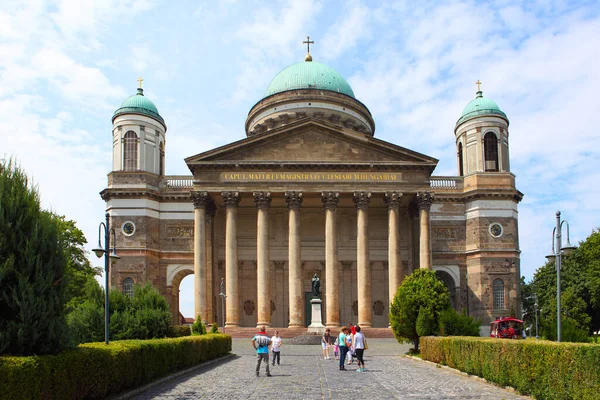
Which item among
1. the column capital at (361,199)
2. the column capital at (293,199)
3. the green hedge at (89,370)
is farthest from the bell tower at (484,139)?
the green hedge at (89,370)

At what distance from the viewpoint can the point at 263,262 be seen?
157 feet

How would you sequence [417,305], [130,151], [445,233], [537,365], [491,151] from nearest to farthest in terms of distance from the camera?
[537,365], [417,305], [130,151], [445,233], [491,151]

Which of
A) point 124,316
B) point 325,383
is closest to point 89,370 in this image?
point 325,383

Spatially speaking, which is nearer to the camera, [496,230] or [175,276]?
[496,230]

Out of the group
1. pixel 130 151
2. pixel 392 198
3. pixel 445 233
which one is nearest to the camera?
pixel 392 198

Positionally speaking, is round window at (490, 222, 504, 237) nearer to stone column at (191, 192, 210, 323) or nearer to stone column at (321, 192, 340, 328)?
stone column at (321, 192, 340, 328)

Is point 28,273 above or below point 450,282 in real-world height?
above

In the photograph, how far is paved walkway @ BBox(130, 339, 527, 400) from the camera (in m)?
18.0

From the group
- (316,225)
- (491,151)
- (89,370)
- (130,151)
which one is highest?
(130,151)

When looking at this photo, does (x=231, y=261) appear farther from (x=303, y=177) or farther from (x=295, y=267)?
(x=303, y=177)

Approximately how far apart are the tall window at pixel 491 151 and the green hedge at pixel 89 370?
4026cm

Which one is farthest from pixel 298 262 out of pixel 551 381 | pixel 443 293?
pixel 551 381

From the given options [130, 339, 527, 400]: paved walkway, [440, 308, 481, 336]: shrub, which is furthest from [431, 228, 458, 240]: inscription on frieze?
[130, 339, 527, 400]: paved walkway

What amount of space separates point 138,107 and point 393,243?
82.5ft
